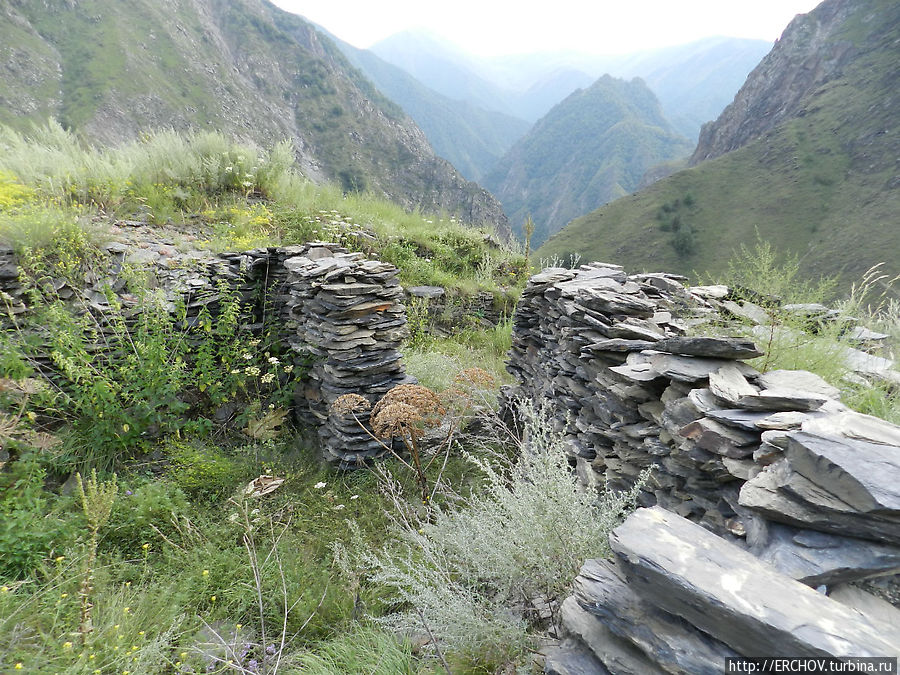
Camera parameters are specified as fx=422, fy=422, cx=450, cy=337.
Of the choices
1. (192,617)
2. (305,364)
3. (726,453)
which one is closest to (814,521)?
(726,453)

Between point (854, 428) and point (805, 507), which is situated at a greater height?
point (854, 428)

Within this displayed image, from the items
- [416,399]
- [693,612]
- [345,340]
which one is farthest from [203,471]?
[693,612]

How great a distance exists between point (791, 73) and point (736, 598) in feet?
250

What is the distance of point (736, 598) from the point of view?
1.13m

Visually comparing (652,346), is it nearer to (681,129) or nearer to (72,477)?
(72,477)

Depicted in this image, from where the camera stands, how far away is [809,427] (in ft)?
4.81

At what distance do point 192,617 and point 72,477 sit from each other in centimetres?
188

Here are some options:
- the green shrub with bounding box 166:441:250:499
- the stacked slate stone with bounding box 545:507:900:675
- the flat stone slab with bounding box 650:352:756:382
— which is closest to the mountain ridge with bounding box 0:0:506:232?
the green shrub with bounding box 166:441:250:499

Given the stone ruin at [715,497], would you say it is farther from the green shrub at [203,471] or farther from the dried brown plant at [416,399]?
the green shrub at [203,471]

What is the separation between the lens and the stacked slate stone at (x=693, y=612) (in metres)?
1.05

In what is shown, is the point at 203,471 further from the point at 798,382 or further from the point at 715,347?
the point at 798,382

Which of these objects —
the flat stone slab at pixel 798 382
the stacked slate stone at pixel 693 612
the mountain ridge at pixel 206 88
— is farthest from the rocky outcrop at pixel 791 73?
the stacked slate stone at pixel 693 612

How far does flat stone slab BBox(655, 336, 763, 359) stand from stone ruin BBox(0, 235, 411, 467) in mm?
2928

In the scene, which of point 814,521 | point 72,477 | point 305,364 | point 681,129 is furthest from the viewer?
point 681,129
